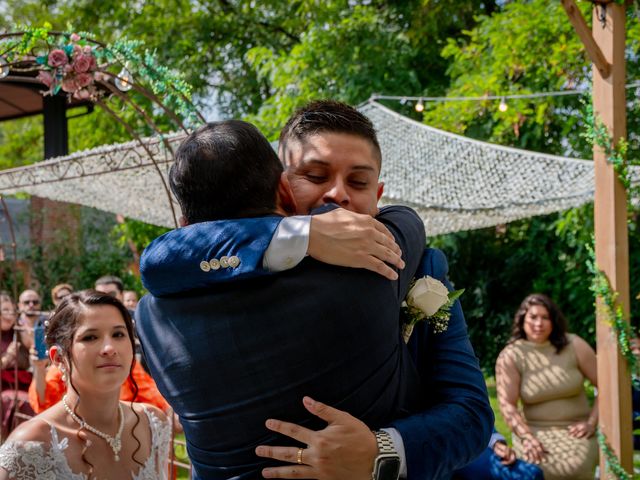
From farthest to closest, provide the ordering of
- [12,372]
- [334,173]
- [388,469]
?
[12,372] → [334,173] → [388,469]

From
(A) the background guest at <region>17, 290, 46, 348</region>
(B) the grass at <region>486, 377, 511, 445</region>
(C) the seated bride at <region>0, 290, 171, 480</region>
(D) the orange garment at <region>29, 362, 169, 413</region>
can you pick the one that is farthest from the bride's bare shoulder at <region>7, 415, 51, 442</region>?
(B) the grass at <region>486, 377, 511, 445</region>

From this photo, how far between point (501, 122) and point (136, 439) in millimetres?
9088

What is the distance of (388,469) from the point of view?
1.53m

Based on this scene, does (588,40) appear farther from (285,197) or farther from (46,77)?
(285,197)

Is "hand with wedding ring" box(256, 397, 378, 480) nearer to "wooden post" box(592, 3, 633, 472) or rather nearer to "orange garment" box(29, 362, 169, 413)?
"orange garment" box(29, 362, 169, 413)

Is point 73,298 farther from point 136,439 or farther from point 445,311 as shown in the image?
point 445,311

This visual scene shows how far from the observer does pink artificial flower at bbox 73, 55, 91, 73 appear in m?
4.54

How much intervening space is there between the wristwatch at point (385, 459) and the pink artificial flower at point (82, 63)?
3.63 meters

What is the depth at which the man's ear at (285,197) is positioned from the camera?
1.62 m

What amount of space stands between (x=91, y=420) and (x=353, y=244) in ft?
7.54

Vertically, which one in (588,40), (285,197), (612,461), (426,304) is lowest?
(612,461)

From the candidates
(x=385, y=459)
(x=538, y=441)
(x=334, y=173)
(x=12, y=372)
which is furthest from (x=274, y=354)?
(x=12, y=372)

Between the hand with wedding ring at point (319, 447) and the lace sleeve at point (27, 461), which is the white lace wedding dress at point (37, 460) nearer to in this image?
the lace sleeve at point (27, 461)

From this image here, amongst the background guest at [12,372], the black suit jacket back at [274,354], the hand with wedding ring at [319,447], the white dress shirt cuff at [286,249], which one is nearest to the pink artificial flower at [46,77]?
the background guest at [12,372]
